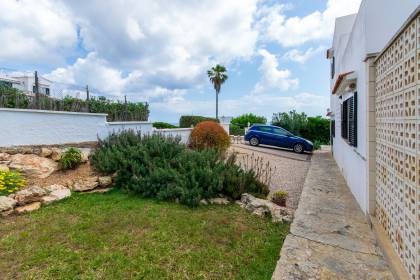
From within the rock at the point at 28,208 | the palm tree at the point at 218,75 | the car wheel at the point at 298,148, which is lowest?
the rock at the point at 28,208

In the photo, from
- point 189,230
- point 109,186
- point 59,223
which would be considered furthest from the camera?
point 109,186

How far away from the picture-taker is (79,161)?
20.5ft

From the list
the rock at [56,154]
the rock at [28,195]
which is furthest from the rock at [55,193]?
the rock at [56,154]

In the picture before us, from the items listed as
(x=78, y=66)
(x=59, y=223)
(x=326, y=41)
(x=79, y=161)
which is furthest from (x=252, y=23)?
(x=59, y=223)

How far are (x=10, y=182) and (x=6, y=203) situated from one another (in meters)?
1.07

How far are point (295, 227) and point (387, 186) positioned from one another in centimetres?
132

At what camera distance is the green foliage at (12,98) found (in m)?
7.07

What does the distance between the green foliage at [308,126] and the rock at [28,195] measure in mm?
16963

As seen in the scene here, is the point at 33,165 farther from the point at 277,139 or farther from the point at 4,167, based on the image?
the point at 277,139

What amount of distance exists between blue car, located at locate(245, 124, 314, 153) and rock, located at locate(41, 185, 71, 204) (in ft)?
38.7

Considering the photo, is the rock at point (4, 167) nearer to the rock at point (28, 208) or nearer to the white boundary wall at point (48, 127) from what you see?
the white boundary wall at point (48, 127)

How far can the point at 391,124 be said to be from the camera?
2707mm

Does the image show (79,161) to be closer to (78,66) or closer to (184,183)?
(184,183)

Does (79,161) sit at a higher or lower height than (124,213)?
higher
